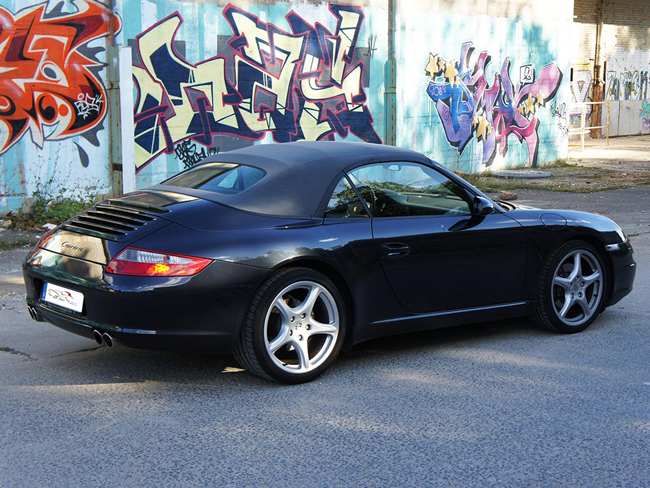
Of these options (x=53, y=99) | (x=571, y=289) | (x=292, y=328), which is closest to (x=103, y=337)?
(x=292, y=328)

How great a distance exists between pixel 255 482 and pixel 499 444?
1.23 metres

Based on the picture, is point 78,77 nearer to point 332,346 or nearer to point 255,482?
point 332,346

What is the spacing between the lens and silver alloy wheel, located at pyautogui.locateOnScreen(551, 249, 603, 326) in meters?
6.08

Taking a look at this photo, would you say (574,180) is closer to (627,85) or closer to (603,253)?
(603,253)

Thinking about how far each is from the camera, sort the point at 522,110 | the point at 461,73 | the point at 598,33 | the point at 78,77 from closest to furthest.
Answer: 1. the point at 78,77
2. the point at 461,73
3. the point at 522,110
4. the point at 598,33

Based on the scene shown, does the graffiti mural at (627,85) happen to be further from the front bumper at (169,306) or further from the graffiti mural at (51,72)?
the front bumper at (169,306)

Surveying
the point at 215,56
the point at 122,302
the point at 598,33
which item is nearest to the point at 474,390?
the point at 122,302

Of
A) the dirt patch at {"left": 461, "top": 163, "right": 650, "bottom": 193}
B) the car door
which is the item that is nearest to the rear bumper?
the car door

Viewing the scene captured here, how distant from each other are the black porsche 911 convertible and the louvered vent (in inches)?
0.5

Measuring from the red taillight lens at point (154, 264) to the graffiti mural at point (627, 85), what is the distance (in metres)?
31.1

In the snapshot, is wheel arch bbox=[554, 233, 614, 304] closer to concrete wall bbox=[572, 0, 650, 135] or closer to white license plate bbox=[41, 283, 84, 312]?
white license plate bbox=[41, 283, 84, 312]

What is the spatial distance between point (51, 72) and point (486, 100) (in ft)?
34.6

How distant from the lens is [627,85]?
33.8m

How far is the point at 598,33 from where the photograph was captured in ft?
105
